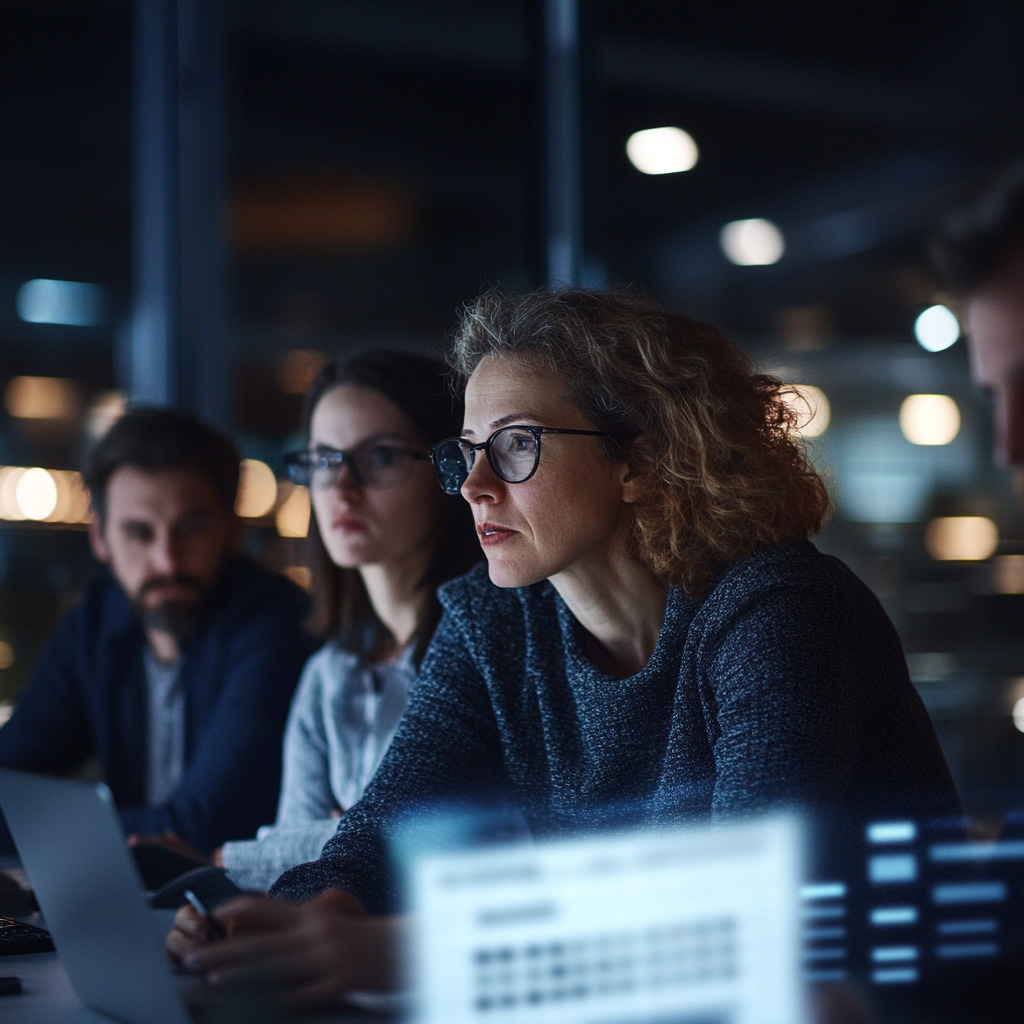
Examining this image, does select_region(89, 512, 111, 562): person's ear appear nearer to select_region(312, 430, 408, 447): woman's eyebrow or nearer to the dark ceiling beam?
select_region(312, 430, 408, 447): woman's eyebrow

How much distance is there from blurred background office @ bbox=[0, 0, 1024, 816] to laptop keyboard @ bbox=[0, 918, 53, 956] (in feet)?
5.33

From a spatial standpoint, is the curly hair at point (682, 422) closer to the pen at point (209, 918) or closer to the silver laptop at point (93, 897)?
the pen at point (209, 918)

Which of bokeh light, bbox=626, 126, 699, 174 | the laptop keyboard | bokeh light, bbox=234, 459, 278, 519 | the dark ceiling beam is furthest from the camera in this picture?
bokeh light, bbox=234, 459, 278, 519

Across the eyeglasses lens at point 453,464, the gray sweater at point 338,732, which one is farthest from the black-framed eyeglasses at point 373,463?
the eyeglasses lens at point 453,464

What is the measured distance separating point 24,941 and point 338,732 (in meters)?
0.78

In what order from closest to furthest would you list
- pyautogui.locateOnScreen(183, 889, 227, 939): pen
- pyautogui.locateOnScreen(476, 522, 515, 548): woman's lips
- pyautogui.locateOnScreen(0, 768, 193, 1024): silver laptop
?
pyautogui.locateOnScreen(0, 768, 193, 1024): silver laptop
pyautogui.locateOnScreen(183, 889, 227, 939): pen
pyautogui.locateOnScreen(476, 522, 515, 548): woman's lips

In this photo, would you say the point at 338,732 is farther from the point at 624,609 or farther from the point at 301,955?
the point at 301,955

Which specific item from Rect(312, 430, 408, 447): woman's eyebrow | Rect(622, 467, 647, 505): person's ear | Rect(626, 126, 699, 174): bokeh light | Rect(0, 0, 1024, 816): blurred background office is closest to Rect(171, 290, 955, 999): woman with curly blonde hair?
Rect(622, 467, 647, 505): person's ear

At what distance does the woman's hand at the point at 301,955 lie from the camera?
0.99m

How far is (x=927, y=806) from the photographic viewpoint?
1.49m

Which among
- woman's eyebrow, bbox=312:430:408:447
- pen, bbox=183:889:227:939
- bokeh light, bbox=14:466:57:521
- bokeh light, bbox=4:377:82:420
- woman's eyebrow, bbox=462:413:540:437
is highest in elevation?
bokeh light, bbox=4:377:82:420

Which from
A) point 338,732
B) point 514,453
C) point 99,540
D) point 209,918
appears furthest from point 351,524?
point 209,918

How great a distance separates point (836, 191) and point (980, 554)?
1253 mm

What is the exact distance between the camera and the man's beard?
8.54 feet
